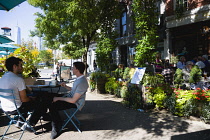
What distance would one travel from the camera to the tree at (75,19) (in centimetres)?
1029

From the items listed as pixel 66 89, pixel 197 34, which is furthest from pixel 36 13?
pixel 197 34

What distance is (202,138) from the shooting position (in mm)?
3545

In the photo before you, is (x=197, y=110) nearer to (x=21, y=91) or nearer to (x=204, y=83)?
(x=204, y=83)

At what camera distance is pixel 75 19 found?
1058cm

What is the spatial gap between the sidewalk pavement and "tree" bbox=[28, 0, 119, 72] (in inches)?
265

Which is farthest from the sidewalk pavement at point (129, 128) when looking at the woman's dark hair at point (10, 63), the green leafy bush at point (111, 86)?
the green leafy bush at point (111, 86)

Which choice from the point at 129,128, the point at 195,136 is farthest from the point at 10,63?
the point at 195,136

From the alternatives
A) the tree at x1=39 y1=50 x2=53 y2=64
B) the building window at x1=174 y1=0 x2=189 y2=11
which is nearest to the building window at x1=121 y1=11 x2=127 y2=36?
the building window at x1=174 y1=0 x2=189 y2=11

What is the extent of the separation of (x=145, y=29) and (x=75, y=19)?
5354 mm

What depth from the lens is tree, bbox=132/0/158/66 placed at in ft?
21.9

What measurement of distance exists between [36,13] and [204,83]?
1356 centimetres

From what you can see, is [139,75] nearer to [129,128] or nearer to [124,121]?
[124,121]

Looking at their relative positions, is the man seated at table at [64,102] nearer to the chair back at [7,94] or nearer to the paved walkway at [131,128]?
the paved walkway at [131,128]

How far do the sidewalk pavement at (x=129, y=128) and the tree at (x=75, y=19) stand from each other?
672cm
